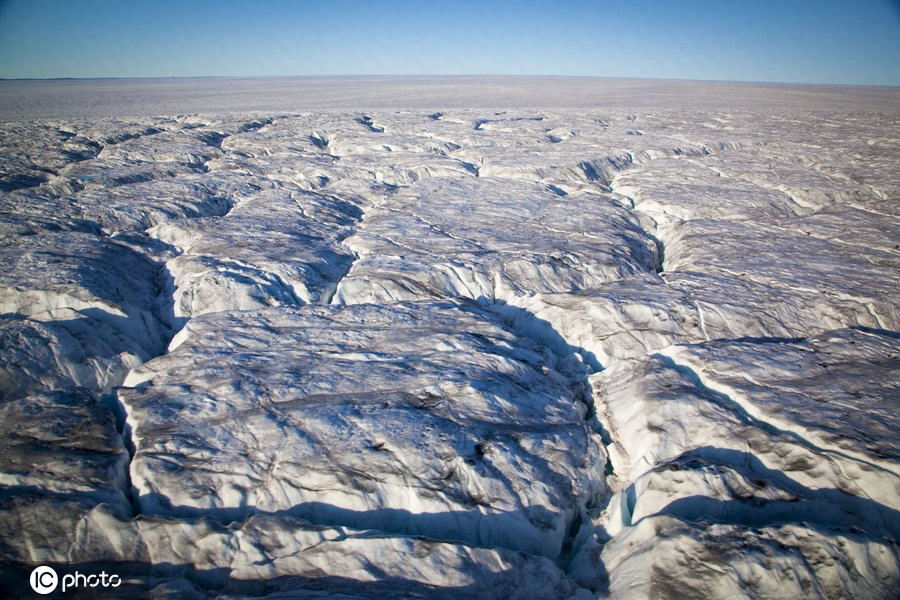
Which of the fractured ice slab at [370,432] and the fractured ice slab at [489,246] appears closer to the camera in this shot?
the fractured ice slab at [370,432]

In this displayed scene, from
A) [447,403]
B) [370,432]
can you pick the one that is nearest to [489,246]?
[447,403]

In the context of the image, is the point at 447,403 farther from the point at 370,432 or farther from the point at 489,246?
the point at 489,246

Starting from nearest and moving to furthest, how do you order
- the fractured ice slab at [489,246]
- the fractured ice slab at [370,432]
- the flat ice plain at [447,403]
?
the flat ice plain at [447,403] → the fractured ice slab at [370,432] → the fractured ice slab at [489,246]

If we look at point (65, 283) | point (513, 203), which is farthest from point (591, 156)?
point (65, 283)

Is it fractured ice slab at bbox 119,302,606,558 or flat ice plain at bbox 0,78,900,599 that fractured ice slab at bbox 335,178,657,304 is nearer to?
flat ice plain at bbox 0,78,900,599

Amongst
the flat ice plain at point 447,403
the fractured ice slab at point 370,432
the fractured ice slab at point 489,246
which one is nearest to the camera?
the flat ice plain at point 447,403

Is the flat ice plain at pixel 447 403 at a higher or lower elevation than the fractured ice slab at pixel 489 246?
lower

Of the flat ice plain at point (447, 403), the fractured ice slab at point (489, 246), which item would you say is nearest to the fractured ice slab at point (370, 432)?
the flat ice plain at point (447, 403)

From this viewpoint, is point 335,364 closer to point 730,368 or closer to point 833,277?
point 730,368

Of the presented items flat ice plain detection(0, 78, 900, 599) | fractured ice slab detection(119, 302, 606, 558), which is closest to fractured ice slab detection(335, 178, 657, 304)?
flat ice plain detection(0, 78, 900, 599)

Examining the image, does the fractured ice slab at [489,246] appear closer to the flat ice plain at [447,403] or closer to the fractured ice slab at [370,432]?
the flat ice plain at [447,403]
